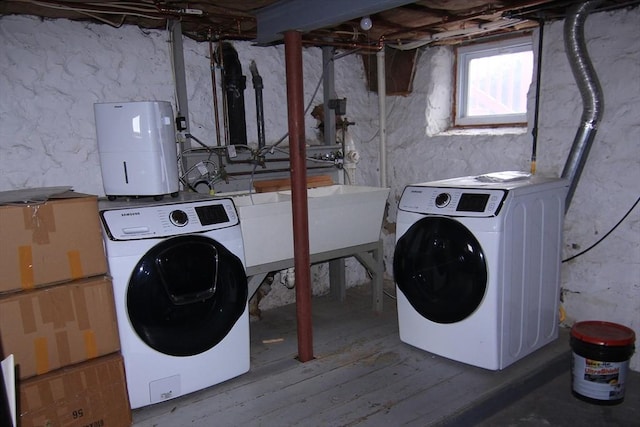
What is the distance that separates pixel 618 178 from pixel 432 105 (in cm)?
130

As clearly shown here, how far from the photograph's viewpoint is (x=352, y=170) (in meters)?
3.27

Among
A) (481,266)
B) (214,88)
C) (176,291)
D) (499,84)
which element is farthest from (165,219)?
(499,84)

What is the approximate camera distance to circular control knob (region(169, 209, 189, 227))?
188cm

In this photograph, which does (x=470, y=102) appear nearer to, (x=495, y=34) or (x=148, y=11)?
(x=495, y=34)

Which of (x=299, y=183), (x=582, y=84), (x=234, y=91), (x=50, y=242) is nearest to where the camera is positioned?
(x=50, y=242)

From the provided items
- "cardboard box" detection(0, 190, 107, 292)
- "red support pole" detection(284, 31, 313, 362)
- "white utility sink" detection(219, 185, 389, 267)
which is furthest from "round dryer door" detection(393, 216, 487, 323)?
"cardboard box" detection(0, 190, 107, 292)

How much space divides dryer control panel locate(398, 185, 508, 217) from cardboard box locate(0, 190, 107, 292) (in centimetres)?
143

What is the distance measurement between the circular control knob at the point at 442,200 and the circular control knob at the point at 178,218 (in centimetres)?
116

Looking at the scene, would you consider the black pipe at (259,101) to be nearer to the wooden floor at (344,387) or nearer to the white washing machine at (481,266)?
the white washing machine at (481,266)

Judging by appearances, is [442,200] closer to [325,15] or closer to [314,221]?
[314,221]

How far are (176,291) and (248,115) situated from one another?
4.69ft

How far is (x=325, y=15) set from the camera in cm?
184

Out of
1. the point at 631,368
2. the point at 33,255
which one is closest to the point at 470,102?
the point at 631,368

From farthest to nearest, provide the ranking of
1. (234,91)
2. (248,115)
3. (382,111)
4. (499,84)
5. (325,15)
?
(382,111) → (499,84) → (248,115) → (234,91) → (325,15)
